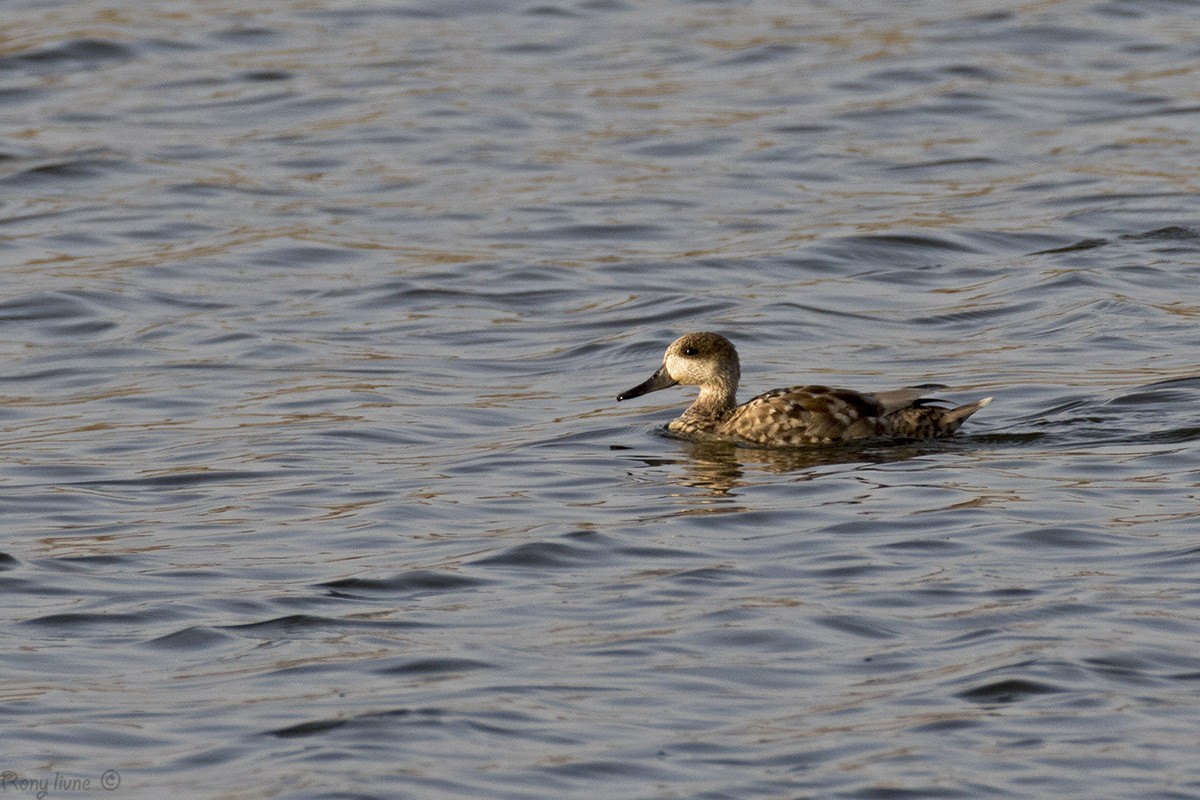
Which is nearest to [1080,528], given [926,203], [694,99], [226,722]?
[226,722]

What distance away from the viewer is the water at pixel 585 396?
24.1 feet

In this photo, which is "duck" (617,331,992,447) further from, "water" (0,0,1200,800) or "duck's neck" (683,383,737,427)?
"water" (0,0,1200,800)

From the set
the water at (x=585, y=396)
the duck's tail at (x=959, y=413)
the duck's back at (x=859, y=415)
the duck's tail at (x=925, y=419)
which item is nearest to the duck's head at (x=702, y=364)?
the water at (x=585, y=396)

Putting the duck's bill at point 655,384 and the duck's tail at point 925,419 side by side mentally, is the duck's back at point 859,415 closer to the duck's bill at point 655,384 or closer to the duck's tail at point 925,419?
the duck's tail at point 925,419

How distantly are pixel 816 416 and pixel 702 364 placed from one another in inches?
41.5

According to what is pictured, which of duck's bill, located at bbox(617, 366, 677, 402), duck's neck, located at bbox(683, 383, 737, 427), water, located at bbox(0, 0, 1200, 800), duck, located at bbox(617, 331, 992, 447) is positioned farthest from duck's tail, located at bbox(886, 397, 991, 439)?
duck's bill, located at bbox(617, 366, 677, 402)

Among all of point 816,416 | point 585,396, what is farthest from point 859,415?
point 585,396

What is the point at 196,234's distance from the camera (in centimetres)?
1722

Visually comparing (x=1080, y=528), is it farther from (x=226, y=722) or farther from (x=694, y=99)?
(x=694, y=99)

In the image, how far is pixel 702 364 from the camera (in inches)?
487

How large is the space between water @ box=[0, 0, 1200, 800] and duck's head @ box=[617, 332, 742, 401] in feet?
0.99

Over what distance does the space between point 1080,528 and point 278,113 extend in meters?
12.8

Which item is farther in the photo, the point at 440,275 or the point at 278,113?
the point at 278,113

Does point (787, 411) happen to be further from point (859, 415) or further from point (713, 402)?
point (713, 402)
